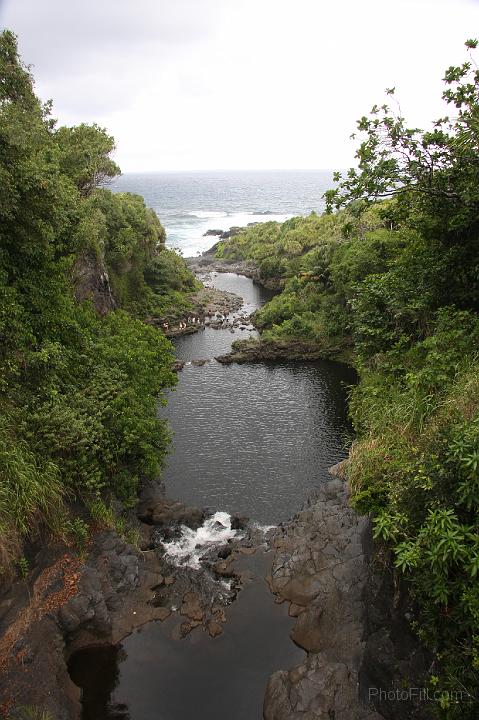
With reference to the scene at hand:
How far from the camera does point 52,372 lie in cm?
1867

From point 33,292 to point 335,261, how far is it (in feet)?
112

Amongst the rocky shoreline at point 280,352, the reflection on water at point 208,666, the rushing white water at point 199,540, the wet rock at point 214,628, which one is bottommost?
the reflection on water at point 208,666

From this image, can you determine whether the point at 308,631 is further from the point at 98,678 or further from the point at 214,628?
the point at 98,678

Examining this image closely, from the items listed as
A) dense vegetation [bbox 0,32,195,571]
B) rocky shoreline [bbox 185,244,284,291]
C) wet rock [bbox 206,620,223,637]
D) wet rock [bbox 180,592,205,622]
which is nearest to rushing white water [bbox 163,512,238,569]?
Answer: wet rock [bbox 180,592,205,622]

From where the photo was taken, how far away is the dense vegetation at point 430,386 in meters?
8.91

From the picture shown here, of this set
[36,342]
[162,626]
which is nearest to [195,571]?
[162,626]

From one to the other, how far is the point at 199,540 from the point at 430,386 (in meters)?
13.9

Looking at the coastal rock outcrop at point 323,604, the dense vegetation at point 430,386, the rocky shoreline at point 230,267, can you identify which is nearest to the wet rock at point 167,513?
the coastal rock outcrop at point 323,604

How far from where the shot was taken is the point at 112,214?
4603cm

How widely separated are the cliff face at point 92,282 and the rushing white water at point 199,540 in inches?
638

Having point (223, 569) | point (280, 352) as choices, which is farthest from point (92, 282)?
point (223, 569)

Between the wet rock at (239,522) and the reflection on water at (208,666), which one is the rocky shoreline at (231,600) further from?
the reflection on water at (208,666)

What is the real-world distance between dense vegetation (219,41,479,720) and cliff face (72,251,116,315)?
1968 centimetres

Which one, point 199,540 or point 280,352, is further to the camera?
point 280,352
